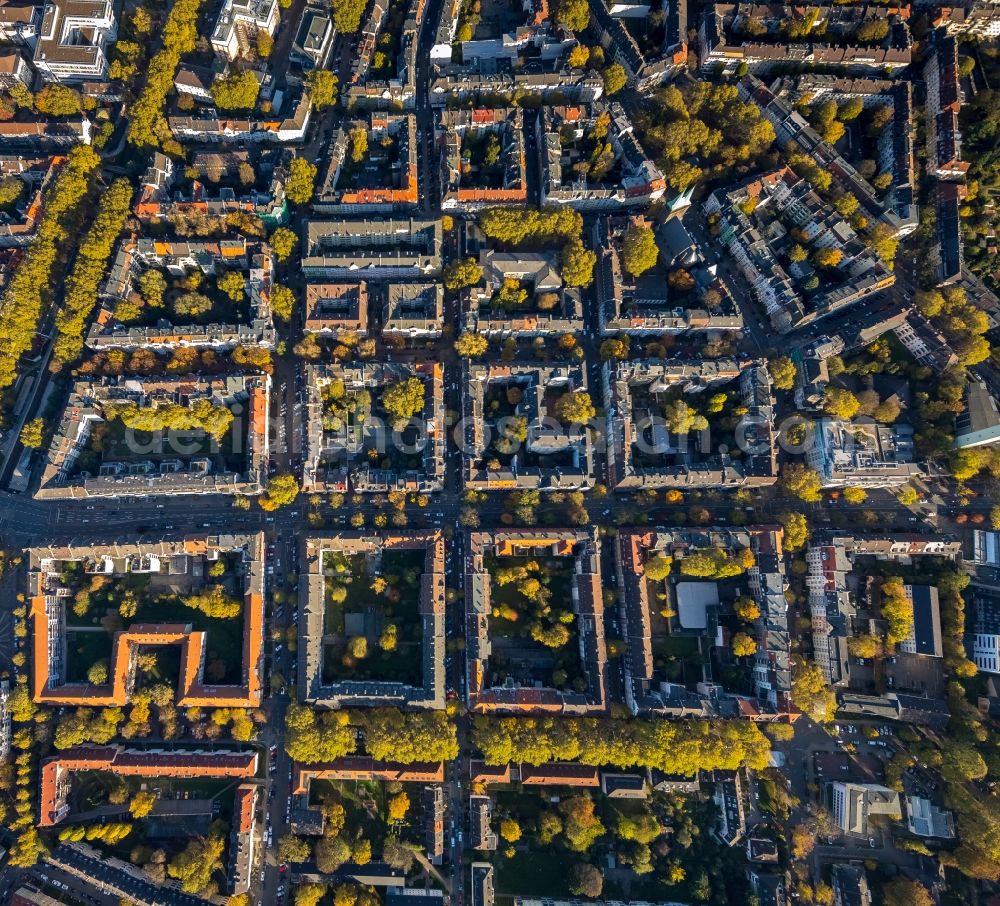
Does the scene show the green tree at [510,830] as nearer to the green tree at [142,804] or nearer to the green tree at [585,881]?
the green tree at [585,881]

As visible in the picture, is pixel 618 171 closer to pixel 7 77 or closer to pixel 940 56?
pixel 940 56

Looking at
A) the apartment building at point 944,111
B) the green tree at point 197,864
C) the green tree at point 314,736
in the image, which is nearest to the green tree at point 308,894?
the green tree at point 197,864

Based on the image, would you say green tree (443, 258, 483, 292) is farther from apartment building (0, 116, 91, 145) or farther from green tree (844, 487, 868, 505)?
green tree (844, 487, 868, 505)

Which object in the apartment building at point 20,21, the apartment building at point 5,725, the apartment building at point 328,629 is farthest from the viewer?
the apartment building at point 20,21

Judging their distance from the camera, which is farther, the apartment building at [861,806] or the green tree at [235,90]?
the green tree at [235,90]

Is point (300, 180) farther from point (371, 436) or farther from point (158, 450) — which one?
point (158, 450)

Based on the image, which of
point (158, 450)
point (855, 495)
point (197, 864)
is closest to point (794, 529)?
point (855, 495)

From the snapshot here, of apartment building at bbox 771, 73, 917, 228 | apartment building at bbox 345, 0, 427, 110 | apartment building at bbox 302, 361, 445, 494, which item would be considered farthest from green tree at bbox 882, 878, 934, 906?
apartment building at bbox 345, 0, 427, 110
